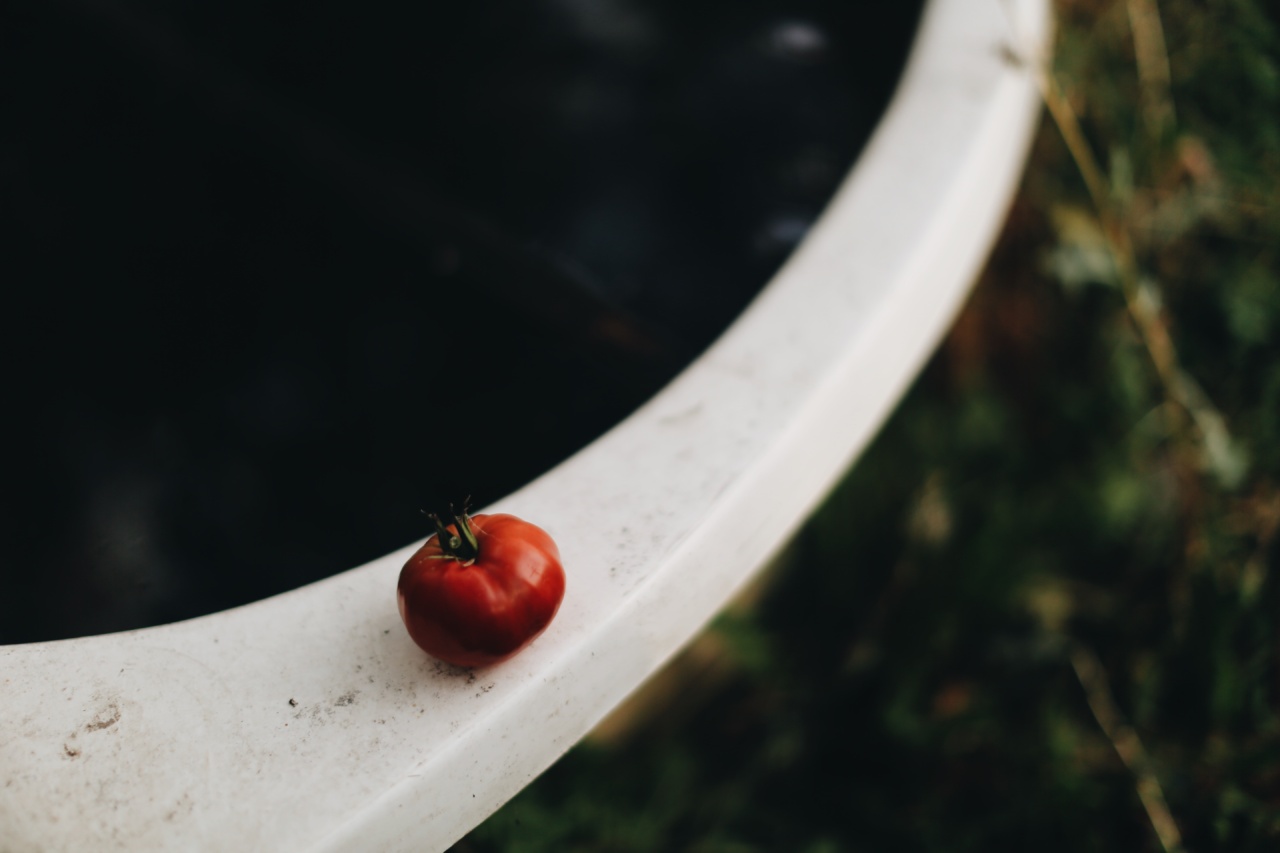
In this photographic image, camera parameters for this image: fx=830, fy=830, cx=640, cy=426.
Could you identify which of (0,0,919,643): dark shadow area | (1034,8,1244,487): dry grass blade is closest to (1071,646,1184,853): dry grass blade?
(1034,8,1244,487): dry grass blade

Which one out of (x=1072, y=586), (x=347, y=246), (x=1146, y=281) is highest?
(x=347, y=246)

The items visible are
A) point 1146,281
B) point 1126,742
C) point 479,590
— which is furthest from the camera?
point 1146,281

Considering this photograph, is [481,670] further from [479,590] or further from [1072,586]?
[1072,586]

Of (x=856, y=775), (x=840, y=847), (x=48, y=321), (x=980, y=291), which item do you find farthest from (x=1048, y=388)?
(x=48, y=321)

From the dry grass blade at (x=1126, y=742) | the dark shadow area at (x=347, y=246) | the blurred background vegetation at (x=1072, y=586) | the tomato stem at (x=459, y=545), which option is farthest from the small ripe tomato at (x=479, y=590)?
the dry grass blade at (x=1126, y=742)

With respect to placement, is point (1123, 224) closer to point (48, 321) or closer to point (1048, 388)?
point (1048, 388)

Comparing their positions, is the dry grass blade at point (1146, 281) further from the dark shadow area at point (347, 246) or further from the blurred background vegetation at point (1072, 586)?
the dark shadow area at point (347, 246)

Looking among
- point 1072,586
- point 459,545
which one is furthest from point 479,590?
point 1072,586
